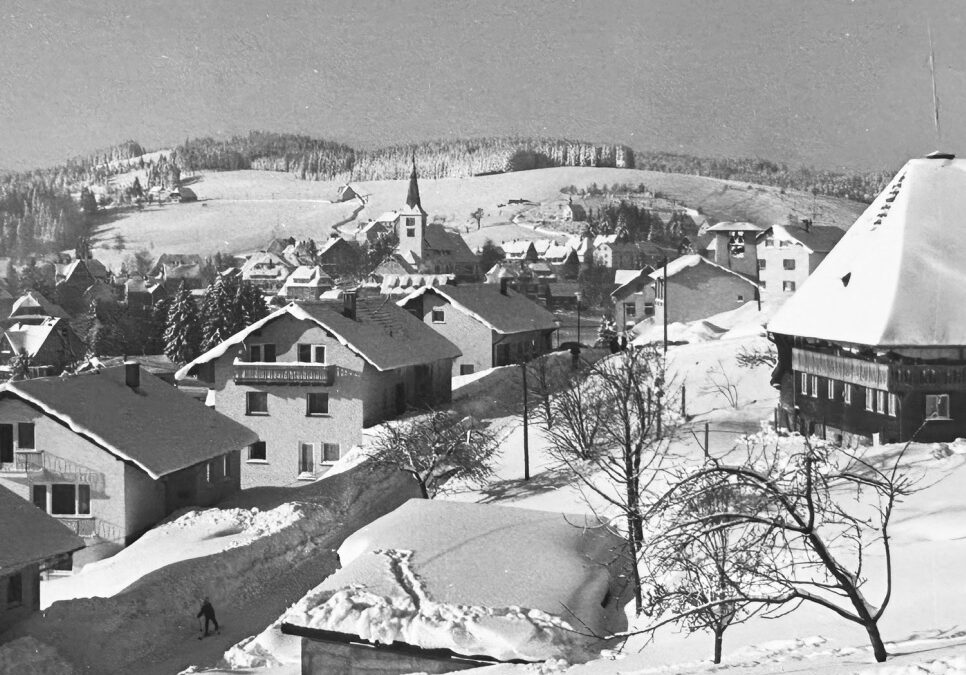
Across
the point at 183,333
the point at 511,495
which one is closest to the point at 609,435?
the point at 511,495

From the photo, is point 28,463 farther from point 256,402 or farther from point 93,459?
point 256,402

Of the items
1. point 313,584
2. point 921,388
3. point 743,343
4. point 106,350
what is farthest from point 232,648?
point 106,350

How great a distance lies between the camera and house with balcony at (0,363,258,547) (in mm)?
29969

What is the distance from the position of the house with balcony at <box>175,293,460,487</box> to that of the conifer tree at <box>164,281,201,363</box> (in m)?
37.3

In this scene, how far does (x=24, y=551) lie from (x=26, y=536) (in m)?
0.53

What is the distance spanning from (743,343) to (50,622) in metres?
35.9

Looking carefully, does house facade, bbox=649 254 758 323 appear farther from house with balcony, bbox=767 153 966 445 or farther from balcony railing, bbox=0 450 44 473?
balcony railing, bbox=0 450 44 473

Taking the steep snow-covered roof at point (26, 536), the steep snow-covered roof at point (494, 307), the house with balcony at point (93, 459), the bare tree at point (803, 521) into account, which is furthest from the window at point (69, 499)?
the steep snow-covered roof at point (494, 307)

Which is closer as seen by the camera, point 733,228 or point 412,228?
point 733,228

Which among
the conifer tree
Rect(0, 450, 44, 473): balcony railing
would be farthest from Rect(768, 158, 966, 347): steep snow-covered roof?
the conifer tree

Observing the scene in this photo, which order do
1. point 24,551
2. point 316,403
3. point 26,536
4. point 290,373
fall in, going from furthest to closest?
point 316,403 < point 290,373 < point 26,536 < point 24,551

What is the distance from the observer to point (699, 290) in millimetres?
76938

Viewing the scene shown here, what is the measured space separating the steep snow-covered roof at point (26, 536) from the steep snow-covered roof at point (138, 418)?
705 cm

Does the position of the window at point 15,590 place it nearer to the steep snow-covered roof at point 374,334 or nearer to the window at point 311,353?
the steep snow-covered roof at point 374,334
